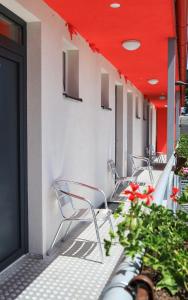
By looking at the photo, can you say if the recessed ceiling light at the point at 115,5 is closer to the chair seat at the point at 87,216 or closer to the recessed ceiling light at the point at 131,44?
the recessed ceiling light at the point at 131,44

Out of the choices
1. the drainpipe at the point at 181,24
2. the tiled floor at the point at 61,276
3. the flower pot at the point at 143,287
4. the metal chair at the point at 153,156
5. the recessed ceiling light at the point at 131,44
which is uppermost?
the drainpipe at the point at 181,24

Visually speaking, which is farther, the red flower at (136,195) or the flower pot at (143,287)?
the red flower at (136,195)

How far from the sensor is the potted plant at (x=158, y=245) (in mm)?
1121

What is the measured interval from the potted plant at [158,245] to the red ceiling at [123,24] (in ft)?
9.73

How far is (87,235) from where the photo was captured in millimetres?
4840

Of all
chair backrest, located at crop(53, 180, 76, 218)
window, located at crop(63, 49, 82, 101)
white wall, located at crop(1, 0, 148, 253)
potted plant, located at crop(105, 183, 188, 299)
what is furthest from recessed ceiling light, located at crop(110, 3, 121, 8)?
potted plant, located at crop(105, 183, 188, 299)

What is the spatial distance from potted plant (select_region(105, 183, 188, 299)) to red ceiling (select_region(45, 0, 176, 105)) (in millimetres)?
2967

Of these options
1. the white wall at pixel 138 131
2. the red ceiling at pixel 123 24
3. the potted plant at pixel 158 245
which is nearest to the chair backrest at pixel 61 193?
the red ceiling at pixel 123 24

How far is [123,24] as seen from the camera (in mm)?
4754

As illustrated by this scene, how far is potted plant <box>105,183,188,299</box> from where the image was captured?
1.12 metres

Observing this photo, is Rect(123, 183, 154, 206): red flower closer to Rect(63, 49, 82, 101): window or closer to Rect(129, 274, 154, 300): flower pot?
Rect(129, 274, 154, 300): flower pot

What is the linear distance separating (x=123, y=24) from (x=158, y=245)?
3944 millimetres

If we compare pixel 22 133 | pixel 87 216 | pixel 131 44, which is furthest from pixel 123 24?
pixel 87 216

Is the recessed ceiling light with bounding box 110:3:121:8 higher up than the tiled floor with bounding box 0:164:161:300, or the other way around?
the recessed ceiling light with bounding box 110:3:121:8
